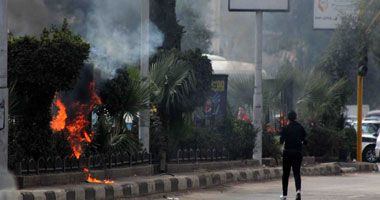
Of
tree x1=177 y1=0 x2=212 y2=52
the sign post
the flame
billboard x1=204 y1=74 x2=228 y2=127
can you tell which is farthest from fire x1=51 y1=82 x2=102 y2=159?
tree x1=177 y1=0 x2=212 y2=52

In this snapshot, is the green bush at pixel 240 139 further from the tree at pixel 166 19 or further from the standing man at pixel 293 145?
the standing man at pixel 293 145

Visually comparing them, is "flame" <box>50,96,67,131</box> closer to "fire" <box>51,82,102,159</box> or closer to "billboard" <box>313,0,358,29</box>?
"fire" <box>51,82,102,159</box>

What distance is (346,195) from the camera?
13.1m

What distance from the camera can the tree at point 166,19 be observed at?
643 inches

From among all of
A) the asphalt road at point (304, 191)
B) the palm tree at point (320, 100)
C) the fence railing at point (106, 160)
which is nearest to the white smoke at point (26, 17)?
the fence railing at point (106, 160)

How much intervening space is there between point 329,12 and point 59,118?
→ 2080cm

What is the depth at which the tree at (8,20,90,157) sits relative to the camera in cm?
1130

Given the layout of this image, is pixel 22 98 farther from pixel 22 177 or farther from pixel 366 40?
pixel 366 40

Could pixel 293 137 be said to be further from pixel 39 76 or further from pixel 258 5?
pixel 258 5

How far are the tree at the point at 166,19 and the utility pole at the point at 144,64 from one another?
65.7 inches

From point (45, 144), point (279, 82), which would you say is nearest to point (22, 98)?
point (45, 144)

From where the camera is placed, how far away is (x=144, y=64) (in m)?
14.5

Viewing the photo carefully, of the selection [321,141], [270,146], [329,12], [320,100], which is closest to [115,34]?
[270,146]

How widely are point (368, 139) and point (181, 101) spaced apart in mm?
13808
